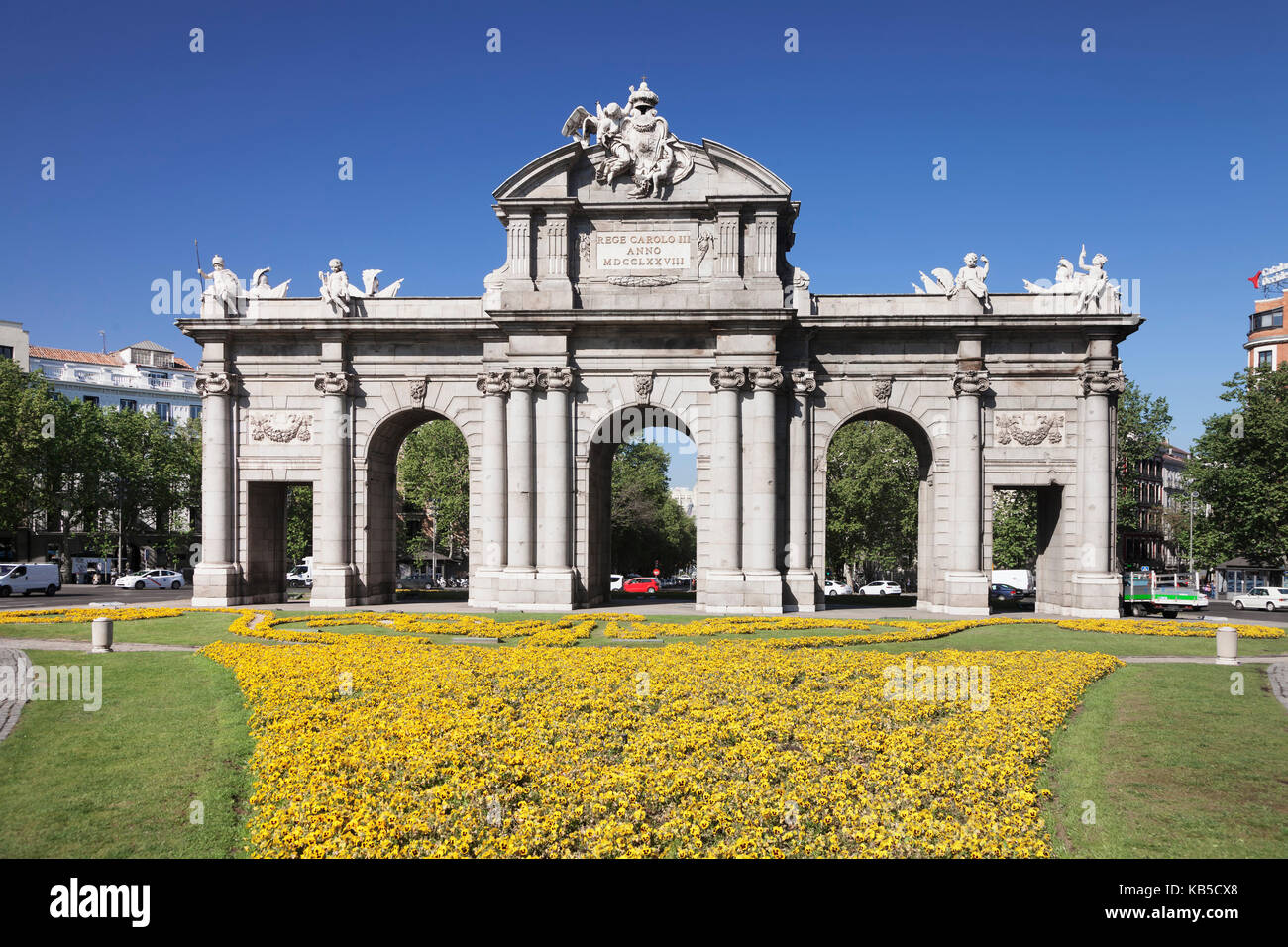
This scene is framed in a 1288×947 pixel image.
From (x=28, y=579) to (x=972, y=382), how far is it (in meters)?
52.2

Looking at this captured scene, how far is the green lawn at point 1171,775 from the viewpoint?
973 cm

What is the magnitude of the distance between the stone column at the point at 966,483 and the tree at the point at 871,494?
27385mm

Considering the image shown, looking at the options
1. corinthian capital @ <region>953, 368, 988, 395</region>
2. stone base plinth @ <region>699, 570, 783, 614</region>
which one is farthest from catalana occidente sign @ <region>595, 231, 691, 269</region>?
stone base plinth @ <region>699, 570, 783, 614</region>

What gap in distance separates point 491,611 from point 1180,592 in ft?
106

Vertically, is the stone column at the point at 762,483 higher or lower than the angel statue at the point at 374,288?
lower

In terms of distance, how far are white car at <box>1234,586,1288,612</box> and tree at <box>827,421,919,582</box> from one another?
21211 millimetres

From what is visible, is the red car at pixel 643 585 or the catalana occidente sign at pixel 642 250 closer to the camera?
the catalana occidente sign at pixel 642 250

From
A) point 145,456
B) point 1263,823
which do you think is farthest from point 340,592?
point 145,456

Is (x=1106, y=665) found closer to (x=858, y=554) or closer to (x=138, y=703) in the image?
(x=138, y=703)

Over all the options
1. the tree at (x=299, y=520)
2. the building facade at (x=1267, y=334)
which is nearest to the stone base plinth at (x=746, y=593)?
the tree at (x=299, y=520)

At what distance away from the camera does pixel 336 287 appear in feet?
119

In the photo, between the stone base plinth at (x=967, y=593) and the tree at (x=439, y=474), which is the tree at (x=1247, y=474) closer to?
the stone base plinth at (x=967, y=593)
